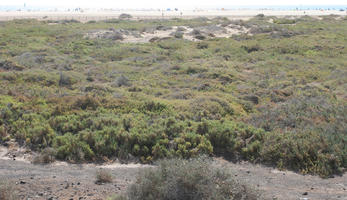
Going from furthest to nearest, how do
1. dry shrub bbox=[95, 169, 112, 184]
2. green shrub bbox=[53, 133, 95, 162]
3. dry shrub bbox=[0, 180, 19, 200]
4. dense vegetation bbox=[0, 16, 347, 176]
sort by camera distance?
dense vegetation bbox=[0, 16, 347, 176] < green shrub bbox=[53, 133, 95, 162] < dry shrub bbox=[95, 169, 112, 184] < dry shrub bbox=[0, 180, 19, 200]

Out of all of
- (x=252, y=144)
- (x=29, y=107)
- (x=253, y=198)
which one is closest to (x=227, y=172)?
(x=253, y=198)

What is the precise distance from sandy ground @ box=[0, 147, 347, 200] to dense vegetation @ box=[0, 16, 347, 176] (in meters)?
0.44

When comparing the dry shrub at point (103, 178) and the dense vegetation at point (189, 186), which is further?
the dry shrub at point (103, 178)

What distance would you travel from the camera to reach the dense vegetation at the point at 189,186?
5.10 meters

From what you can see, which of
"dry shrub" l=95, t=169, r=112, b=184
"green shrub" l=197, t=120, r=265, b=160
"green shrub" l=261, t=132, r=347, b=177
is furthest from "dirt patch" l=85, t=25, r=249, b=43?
"dry shrub" l=95, t=169, r=112, b=184

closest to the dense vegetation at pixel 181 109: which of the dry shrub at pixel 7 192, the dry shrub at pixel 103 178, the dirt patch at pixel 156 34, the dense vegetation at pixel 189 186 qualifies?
Result: the dry shrub at pixel 103 178

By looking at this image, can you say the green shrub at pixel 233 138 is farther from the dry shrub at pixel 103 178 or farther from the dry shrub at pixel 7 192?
the dry shrub at pixel 7 192

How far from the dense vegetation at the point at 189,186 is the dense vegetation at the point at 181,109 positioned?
9.44 ft

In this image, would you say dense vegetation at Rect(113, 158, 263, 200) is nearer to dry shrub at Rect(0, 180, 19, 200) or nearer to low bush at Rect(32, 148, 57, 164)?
dry shrub at Rect(0, 180, 19, 200)

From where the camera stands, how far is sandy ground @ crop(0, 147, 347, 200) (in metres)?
6.15

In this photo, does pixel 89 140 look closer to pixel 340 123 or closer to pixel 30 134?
pixel 30 134

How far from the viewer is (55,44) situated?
29.5m

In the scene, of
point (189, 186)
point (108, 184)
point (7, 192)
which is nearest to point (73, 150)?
point (108, 184)

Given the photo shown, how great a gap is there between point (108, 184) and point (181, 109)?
218 inches
